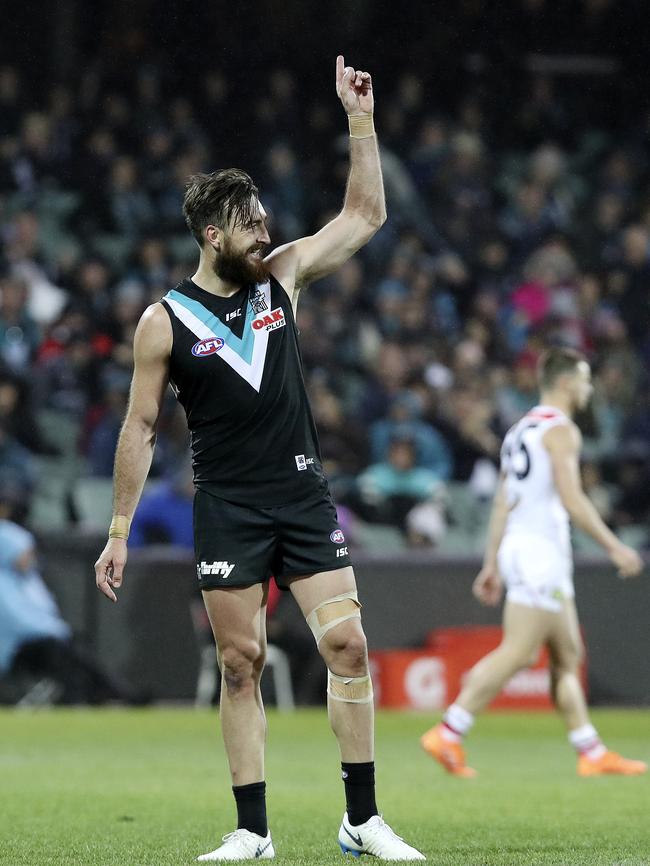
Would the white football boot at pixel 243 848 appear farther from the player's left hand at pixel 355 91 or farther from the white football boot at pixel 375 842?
the player's left hand at pixel 355 91

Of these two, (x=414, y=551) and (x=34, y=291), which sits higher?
(x=34, y=291)

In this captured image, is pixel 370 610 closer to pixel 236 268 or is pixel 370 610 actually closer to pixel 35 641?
pixel 35 641

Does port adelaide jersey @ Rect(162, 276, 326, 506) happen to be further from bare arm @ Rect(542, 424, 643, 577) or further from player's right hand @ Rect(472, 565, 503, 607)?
player's right hand @ Rect(472, 565, 503, 607)

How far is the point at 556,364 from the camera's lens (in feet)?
32.3

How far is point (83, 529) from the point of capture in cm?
1511

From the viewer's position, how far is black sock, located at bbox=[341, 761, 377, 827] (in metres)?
5.71

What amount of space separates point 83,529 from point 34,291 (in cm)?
388

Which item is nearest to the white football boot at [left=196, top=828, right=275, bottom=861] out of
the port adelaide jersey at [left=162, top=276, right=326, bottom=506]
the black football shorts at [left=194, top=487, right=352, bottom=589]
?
the black football shorts at [left=194, top=487, right=352, bottom=589]

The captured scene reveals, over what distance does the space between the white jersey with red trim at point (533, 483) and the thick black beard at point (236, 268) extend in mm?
4198

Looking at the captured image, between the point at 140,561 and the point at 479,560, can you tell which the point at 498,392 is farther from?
the point at 140,561

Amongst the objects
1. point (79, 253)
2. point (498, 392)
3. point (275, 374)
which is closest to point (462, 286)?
point (498, 392)

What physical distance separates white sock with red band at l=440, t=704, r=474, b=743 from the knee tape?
3942 millimetres

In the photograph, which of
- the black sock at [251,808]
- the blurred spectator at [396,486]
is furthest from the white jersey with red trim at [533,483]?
the blurred spectator at [396,486]

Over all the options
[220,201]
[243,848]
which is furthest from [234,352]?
[243,848]
